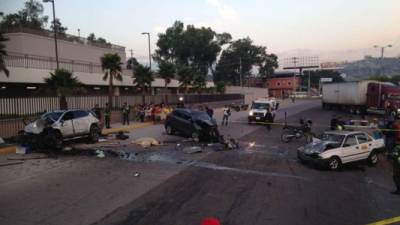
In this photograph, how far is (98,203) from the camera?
32.1 feet

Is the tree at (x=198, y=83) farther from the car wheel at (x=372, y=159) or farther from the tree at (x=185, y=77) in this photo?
the car wheel at (x=372, y=159)

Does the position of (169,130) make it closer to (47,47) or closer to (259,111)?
(259,111)

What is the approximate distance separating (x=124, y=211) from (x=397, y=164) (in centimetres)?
757

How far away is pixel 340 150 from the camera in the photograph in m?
14.5

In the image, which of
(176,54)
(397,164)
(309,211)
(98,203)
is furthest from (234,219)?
(176,54)

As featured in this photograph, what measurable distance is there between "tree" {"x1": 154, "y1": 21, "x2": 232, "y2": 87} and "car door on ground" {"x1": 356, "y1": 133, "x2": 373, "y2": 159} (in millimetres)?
102243

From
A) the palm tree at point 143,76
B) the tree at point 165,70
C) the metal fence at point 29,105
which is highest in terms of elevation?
the tree at point 165,70

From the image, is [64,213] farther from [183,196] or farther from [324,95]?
[324,95]

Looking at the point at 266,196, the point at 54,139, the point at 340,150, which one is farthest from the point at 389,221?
the point at 54,139

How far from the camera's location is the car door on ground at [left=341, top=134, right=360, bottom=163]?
14617mm

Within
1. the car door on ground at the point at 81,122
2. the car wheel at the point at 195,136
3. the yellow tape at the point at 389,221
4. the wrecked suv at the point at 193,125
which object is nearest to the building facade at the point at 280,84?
the wrecked suv at the point at 193,125

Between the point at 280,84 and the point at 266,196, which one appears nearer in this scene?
the point at 266,196

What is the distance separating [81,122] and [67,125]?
3.34ft

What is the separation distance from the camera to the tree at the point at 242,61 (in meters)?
133
